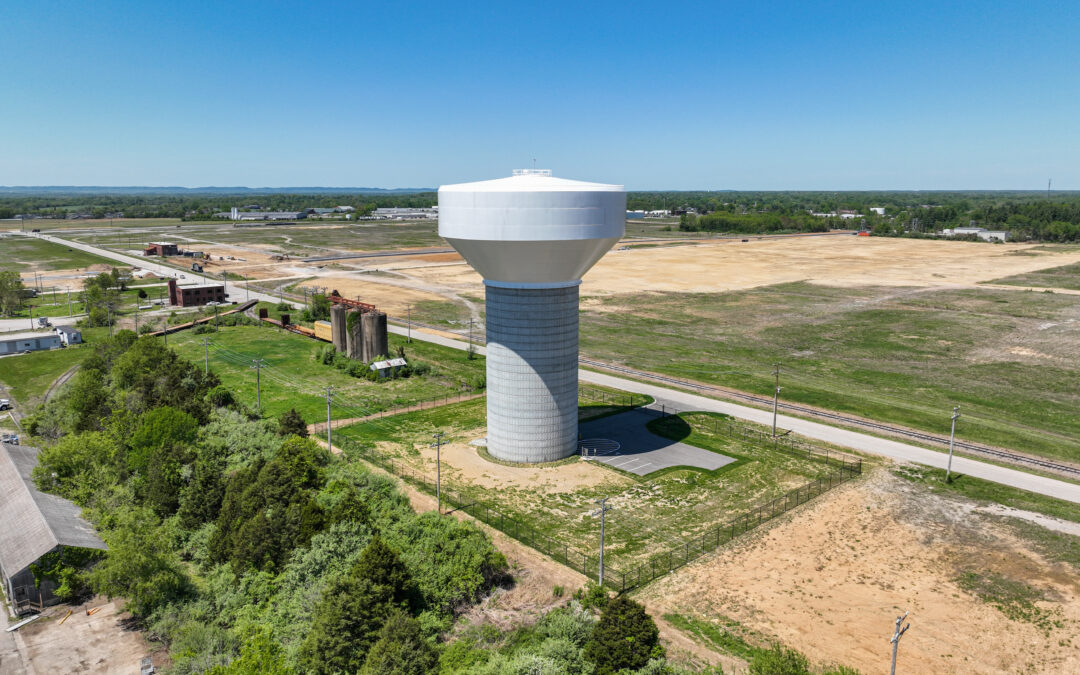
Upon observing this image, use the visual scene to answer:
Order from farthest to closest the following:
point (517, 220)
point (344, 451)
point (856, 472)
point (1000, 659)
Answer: point (344, 451) < point (856, 472) < point (517, 220) < point (1000, 659)

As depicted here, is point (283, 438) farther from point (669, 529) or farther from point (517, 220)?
point (669, 529)

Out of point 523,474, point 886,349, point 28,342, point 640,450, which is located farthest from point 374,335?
point 886,349

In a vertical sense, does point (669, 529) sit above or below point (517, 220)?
below

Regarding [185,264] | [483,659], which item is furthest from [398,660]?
[185,264]

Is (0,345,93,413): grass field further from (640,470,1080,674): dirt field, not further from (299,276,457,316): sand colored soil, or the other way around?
(640,470,1080,674): dirt field

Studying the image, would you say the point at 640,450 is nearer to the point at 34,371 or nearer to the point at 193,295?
the point at 34,371

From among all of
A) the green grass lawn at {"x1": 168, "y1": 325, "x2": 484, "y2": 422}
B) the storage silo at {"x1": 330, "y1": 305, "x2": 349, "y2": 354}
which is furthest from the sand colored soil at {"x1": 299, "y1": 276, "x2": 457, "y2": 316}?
the storage silo at {"x1": 330, "y1": 305, "x2": 349, "y2": 354}

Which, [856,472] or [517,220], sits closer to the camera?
[517,220]
